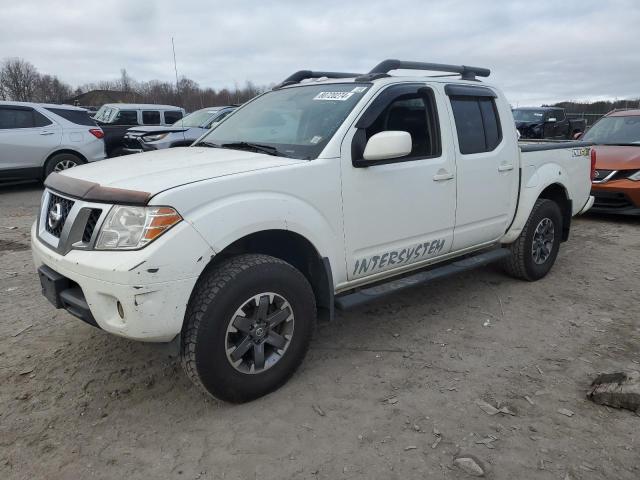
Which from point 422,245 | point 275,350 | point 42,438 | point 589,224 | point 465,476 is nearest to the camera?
point 465,476

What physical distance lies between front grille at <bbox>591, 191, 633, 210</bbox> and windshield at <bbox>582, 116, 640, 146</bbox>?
4.11ft

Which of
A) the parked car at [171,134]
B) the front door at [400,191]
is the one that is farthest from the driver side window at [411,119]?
the parked car at [171,134]

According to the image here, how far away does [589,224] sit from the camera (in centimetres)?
768

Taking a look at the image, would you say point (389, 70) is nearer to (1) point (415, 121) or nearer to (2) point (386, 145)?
(1) point (415, 121)

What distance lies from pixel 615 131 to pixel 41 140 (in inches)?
405

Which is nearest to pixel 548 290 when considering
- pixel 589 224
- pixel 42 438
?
pixel 589 224

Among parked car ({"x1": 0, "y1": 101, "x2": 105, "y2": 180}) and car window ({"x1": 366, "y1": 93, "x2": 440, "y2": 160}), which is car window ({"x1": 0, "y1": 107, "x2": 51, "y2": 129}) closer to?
parked car ({"x1": 0, "y1": 101, "x2": 105, "y2": 180})

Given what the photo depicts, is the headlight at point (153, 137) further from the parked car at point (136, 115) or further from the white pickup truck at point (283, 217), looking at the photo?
the white pickup truck at point (283, 217)

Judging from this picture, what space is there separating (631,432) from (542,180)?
8.66 feet

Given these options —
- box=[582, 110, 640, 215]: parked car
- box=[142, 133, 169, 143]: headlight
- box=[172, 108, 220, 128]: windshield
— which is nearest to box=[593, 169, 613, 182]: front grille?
box=[582, 110, 640, 215]: parked car

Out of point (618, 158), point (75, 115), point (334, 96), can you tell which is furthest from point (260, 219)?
point (75, 115)

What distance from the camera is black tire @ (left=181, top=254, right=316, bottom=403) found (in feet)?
8.52

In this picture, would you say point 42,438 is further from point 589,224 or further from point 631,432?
point 589,224

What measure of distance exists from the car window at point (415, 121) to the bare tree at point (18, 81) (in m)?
77.3
